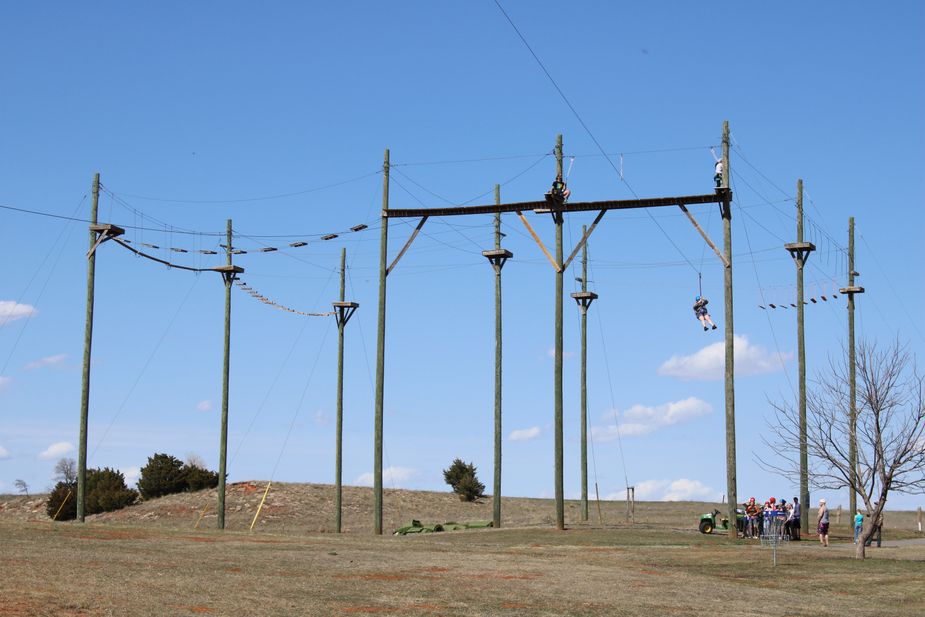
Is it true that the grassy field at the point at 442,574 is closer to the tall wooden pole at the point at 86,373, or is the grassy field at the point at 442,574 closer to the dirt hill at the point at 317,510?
the tall wooden pole at the point at 86,373

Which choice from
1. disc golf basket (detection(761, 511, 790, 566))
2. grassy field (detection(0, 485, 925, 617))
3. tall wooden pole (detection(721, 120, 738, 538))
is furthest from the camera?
tall wooden pole (detection(721, 120, 738, 538))

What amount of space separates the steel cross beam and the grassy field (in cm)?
1103

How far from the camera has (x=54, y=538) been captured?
94.8 ft

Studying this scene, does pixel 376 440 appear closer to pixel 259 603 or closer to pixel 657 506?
pixel 259 603

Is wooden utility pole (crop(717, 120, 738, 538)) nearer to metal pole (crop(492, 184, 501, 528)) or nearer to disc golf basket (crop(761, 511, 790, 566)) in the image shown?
disc golf basket (crop(761, 511, 790, 566))

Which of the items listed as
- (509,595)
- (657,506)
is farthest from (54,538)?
(657,506)

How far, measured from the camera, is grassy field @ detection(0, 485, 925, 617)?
60.5ft

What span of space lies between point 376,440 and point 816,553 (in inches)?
638

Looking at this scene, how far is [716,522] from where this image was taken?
143 feet

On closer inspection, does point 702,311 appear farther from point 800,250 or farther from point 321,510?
point 321,510

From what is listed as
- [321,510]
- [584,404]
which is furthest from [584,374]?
[321,510]

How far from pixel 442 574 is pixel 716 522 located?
22115mm

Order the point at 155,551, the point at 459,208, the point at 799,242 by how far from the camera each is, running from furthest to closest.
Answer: the point at 799,242 < the point at 459,208 < the point at 155,551

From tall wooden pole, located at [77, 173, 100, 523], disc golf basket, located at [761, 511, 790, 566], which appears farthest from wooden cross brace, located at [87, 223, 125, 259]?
disc golf basket, located at [761, 511, 790, 566]
